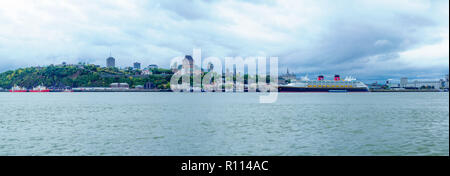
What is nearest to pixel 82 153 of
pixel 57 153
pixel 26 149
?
pixel 57 153

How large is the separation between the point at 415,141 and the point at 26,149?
22.3m

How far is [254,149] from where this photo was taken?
17844 mm

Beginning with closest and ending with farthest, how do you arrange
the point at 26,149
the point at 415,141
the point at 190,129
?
the point at 26,149, the point at 415,141, the point at 190,129

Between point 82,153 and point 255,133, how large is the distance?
11.4m

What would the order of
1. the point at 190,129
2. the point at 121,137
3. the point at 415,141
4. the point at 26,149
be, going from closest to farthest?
the point at 26,149 < the point at 415,141 < the point at 121,137 < the point at 190,129
